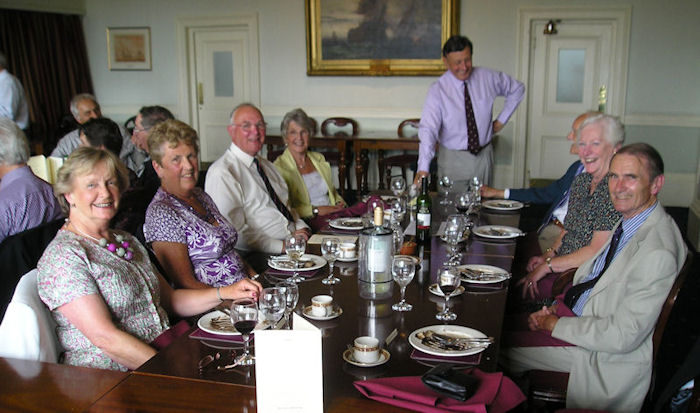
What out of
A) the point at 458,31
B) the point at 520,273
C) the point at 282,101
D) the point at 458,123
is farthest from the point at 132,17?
the point at 520,273

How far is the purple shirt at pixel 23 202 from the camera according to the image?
283 centimetres

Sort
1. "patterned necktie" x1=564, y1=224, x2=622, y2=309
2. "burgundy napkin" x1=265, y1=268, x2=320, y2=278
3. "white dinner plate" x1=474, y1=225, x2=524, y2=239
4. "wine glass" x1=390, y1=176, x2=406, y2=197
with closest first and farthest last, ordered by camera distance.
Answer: "patterned necktie" x1=564, y1=224, x2=622, y2=309 < "burgundy napkin" x1=265, y1=268, x2=320, y2=278 < "white dinner plate" x1=474, y1=225, x2=524, y2=239 < "wine glass" x1=390, y1=176, x2=406, y2=197

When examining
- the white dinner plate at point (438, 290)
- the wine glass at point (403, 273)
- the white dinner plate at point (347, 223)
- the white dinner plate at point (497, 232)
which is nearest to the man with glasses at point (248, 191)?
the white dinner plate at point (347, 223)

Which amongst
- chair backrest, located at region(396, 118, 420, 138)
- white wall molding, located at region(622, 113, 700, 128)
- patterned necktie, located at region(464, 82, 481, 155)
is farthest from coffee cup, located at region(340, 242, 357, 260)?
white wall molding, located at region(622, 113, 700, 128)

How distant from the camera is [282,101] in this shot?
321 inches

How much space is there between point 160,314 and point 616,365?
1.57 metres

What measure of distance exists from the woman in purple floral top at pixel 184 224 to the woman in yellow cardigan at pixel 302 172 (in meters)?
1.41

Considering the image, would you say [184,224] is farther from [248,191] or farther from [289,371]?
[289,371]

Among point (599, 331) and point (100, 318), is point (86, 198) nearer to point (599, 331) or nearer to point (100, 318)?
point (100, 318)

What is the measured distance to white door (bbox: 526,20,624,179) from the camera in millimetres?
7125

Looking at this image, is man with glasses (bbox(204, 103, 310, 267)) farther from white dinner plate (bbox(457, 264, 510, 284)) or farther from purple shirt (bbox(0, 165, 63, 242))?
white dinner plate (bbox(457, 264, 510, 284))

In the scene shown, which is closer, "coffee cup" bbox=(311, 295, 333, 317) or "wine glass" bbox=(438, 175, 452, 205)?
"coffee cup" bbox=(311, 295, 333, 317)

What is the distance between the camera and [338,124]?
7898 mm

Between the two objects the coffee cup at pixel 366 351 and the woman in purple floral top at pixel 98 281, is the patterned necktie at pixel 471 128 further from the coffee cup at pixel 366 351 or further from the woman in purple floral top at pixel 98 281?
the coffee cup at pixel 366 351
